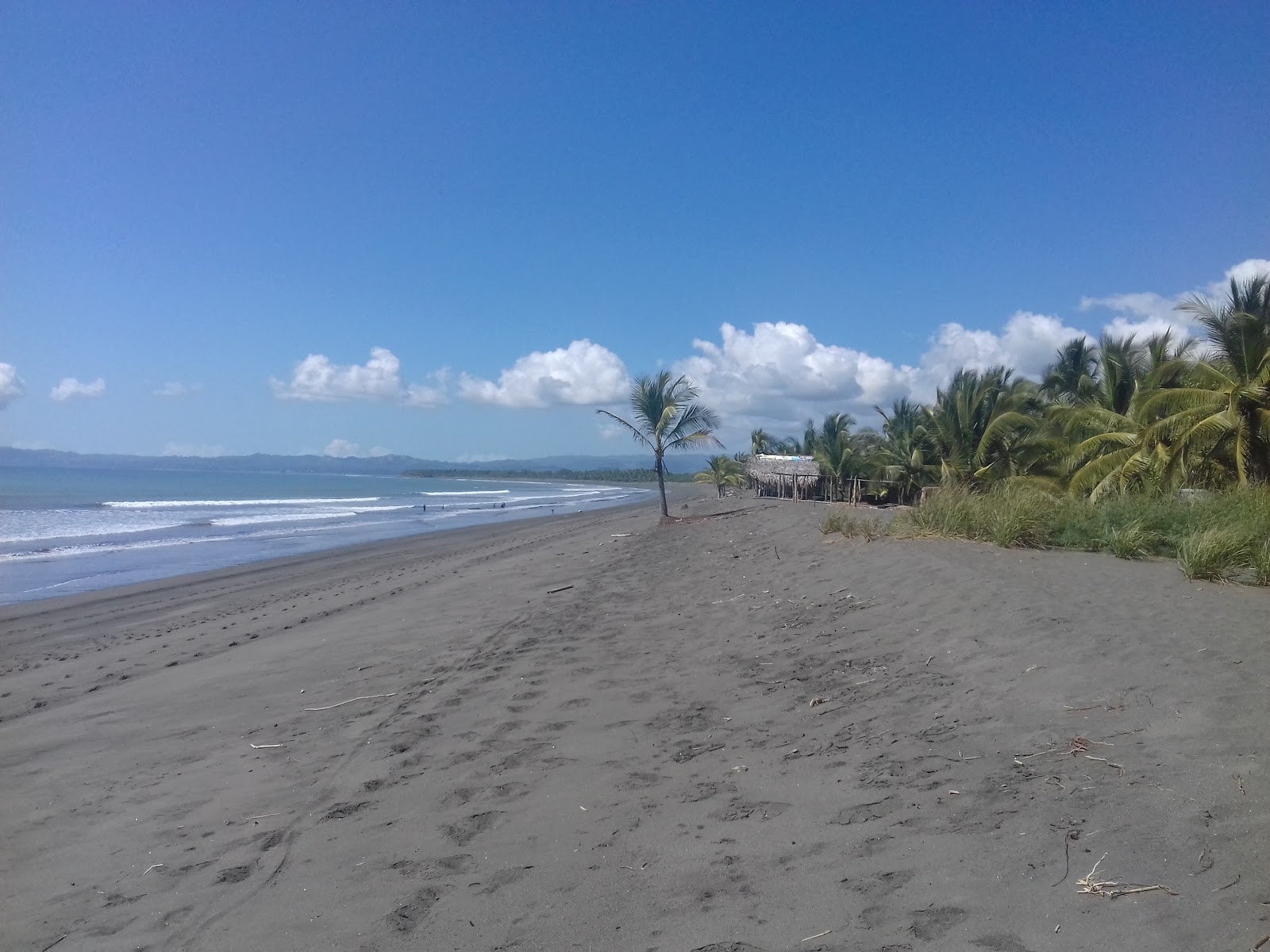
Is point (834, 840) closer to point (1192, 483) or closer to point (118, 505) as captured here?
point (1192, 483)

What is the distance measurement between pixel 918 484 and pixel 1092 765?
25.0 metres

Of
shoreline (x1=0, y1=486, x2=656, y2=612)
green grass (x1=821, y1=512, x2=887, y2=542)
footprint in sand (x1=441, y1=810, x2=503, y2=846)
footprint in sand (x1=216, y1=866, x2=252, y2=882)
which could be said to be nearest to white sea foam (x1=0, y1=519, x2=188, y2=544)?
shoreline (x1=0, y1=486, x2=656, y2=612)

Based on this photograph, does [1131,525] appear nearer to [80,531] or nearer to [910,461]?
[910,461]

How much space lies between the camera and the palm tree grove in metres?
9.77

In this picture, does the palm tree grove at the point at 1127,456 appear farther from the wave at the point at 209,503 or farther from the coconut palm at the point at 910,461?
the wave at the point at 209,503

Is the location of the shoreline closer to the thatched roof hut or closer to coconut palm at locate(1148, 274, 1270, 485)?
the thatched roof hut

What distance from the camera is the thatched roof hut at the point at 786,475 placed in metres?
33.5

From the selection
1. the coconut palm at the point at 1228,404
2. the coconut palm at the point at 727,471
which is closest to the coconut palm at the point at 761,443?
the coconut palm at the point at 727,471

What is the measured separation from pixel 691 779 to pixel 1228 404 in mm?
12829

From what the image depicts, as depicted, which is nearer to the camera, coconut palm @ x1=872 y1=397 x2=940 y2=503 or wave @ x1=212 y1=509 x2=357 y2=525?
coconut palm @ x1=872 y1=397 x2=940 y2=503

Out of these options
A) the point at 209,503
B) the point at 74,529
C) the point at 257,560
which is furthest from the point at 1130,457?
the point at 209,503

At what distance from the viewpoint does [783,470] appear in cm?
3478

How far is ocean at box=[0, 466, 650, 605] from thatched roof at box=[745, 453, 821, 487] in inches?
393

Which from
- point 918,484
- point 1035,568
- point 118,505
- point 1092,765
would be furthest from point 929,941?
point 118,505
